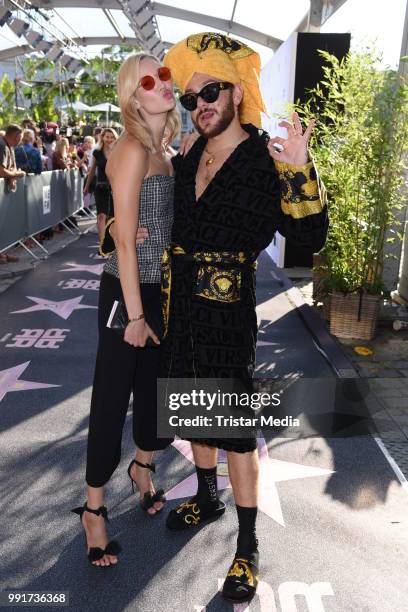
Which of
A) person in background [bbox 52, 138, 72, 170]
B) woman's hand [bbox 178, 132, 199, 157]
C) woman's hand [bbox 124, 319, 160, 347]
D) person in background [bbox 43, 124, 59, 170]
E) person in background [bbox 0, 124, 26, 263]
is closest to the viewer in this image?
woman's hand [bbox 124, 319, 160, 347]

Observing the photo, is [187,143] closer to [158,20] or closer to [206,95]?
[206,95]

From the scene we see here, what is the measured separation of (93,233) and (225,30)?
279 inches

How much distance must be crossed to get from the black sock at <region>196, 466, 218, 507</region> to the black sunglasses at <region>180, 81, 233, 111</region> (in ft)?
5.23

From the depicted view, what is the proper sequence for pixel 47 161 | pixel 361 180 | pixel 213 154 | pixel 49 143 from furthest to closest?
pixel 49 143 < pixel 47 161 < pixel 361 180 < pixel 213 154

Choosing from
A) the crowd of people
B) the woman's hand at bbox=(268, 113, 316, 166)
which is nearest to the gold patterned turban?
the woman's hand at bbox=(268, 113, 316, 166)

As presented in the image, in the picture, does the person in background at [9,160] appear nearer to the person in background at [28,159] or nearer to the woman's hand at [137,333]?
the person in background at [28,159]

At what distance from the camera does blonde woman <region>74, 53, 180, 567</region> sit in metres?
2.11

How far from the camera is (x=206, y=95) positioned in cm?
202

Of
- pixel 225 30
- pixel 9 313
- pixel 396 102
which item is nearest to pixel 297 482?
pixel 396 102

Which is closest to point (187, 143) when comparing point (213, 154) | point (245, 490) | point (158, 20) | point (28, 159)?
point (213, 154)

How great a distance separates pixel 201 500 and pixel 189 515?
0.09m

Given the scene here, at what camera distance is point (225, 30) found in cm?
1502

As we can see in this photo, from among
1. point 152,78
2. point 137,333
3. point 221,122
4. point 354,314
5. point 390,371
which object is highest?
point 152,78

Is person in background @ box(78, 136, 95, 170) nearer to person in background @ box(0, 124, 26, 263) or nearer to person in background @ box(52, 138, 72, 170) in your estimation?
person in background @ box(52, 138, 72, 170)
